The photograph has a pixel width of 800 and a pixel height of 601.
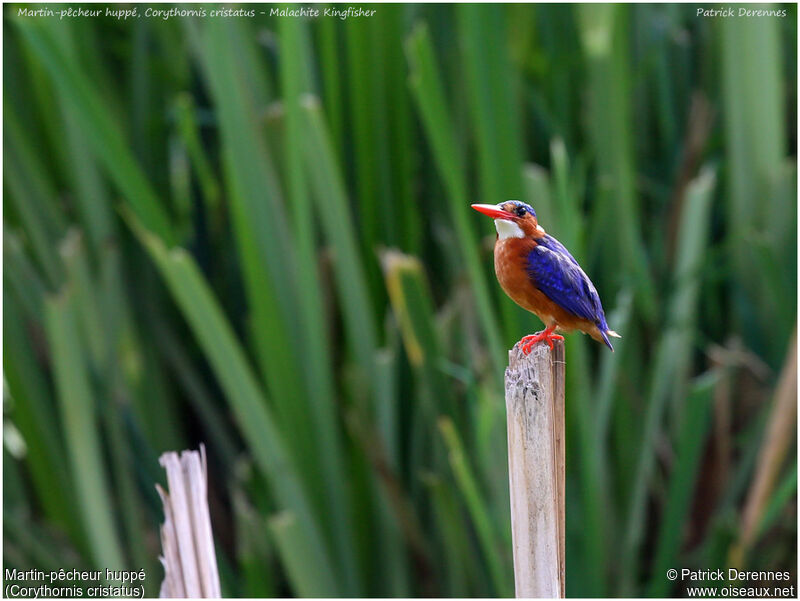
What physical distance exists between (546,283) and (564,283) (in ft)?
0.05

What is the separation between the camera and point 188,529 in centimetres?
60

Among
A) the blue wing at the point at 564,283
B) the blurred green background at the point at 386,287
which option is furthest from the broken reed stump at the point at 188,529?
the blurred green background at the point at 386,287

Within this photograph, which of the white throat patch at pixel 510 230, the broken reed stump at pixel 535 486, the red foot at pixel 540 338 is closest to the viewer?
the broken reed stump at pixel 535 486

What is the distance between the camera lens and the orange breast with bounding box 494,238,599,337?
0.75 metres

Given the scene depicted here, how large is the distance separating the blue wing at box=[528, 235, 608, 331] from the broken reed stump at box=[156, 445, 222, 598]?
326 mm

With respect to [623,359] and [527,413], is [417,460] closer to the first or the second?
[623,359]

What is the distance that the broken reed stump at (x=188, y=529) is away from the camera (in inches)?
23.3

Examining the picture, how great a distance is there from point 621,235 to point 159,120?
808mm

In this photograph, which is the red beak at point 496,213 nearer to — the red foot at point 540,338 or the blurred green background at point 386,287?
the red foot at point 540,338

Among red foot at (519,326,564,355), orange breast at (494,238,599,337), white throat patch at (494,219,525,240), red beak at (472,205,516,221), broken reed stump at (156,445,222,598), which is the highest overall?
red beak at (472,205,516,221)

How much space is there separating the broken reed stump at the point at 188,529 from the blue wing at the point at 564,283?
33 cm

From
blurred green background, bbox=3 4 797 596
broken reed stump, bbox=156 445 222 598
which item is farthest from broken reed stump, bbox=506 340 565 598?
blurred green background, bbox=3 4 797 596

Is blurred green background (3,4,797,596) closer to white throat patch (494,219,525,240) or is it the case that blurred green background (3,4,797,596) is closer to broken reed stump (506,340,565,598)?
white throat patch (494,219,525,240)

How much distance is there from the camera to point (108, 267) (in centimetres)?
134
